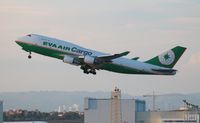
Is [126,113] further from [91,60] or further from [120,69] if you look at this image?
[91,60]

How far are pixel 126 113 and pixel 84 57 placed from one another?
72.8 metres

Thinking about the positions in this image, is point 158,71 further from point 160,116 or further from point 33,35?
point 160,116

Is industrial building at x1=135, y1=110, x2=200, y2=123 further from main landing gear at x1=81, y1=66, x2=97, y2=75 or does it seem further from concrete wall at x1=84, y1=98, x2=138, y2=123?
main landing gear at x1=81, y1=66, x2=97, y2=75

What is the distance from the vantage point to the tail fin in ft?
407

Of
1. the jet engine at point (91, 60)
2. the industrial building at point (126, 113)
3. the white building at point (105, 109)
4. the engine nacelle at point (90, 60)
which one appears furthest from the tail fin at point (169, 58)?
the white building at point (105, 109)

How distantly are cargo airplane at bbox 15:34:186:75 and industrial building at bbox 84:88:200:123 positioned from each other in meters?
52.7

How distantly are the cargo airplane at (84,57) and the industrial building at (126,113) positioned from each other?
5268 cm

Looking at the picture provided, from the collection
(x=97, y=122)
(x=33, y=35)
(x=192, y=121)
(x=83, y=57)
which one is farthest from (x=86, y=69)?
(x=97, y=122)

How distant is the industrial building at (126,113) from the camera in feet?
590

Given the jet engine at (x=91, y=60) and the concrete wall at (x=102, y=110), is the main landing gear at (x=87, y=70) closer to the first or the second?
the jet engine at (x=91, y=60)

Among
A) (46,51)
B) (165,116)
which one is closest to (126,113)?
(165,116)

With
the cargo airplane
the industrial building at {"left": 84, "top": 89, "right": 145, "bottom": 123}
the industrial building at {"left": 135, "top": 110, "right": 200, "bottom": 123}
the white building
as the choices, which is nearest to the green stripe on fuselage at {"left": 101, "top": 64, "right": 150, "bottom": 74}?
the cargo airplane

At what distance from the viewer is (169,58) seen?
4943 inches

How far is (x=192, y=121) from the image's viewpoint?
574 feet
